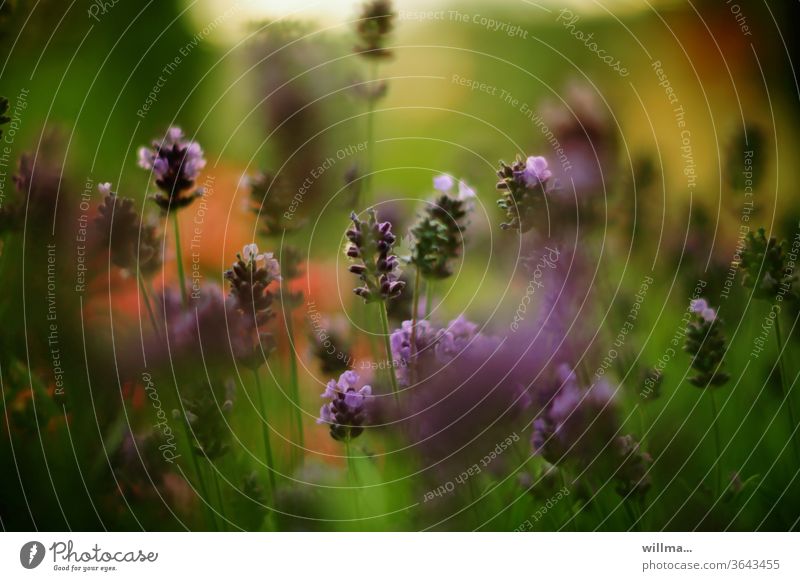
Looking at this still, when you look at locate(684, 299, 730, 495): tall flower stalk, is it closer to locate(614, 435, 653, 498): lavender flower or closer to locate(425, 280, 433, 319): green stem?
locate(614, 435, 653, 498): lavender flower

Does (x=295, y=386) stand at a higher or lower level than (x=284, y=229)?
lower

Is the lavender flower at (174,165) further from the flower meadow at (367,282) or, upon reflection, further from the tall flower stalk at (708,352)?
the tall flower stalk at (708,352)

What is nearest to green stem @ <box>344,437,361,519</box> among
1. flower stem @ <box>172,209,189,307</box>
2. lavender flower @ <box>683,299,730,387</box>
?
flower stem @ <box>172,209,189,307</box>

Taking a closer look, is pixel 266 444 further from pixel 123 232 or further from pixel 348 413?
pixel 123 232

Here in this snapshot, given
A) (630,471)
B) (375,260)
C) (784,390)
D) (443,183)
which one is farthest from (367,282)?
(784,390)

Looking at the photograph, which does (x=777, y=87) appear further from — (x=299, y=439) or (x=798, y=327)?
(x=299, y=439)

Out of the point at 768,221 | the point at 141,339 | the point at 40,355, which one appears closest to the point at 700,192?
the point at 768,221

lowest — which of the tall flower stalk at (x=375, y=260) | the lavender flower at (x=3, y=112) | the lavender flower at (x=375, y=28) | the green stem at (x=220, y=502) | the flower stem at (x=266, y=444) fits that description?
the green stem at (x=220, y=502)

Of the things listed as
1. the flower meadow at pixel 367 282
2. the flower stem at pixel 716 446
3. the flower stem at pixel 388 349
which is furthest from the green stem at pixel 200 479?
the flower stem at pixel 716 446
